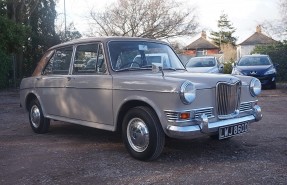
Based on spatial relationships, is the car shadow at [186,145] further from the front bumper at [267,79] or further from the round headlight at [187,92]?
the front bumper at [267,79]

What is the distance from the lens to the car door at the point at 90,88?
5.77 metres

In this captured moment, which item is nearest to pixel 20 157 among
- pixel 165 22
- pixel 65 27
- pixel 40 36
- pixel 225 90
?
pixel 225 90

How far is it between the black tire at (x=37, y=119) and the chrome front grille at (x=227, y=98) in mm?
3738

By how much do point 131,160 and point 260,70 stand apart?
474 inches

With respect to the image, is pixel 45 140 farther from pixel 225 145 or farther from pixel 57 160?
pixel 225 145

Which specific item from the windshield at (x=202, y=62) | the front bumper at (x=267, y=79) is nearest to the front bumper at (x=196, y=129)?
the front bumper at (x=267, y=79)

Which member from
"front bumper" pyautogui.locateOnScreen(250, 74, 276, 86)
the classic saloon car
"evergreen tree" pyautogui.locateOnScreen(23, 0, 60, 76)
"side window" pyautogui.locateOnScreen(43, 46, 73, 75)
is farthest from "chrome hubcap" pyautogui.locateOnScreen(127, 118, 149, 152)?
"evergreen tree" pyautogui.locateOnScreen(23, 0, 60, 76)

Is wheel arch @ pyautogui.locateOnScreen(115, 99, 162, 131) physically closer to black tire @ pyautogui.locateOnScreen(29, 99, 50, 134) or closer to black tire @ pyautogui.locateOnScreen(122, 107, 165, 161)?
black tire @ pyautogui.locateOnScreen(122, 107, 165, 161)

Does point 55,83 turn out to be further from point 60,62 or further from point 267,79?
point 267,79

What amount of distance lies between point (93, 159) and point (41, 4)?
19855mm

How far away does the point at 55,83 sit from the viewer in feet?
22.3

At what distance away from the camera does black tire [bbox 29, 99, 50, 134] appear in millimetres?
7410

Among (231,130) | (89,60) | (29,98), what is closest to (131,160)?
(231,130)

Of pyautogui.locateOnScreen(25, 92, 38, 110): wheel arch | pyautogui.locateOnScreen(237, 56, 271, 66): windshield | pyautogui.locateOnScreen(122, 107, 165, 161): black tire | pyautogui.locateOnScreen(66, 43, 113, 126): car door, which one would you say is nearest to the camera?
pyautogui.locateOnScreen(122, 107, 165, 161): black tire
